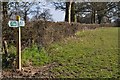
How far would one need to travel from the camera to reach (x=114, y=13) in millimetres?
38781

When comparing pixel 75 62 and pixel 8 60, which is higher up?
pixel 8 60

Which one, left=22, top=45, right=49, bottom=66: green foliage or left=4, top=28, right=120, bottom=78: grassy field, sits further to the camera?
left=22, top=45, right=49, bottom=66: green foliage

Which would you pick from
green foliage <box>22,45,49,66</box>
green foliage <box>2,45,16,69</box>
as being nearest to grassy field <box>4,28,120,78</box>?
green foliage <box>22,45,49,66</box>

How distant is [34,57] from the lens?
25.4 ft

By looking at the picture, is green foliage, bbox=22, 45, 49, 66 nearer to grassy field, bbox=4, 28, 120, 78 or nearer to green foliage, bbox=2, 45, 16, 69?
grassy field, bbox=4, 28, 120, 78

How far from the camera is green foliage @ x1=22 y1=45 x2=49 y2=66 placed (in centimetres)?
723

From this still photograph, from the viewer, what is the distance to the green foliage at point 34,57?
723cm

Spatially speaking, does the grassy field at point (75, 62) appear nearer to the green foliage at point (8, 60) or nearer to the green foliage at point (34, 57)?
the green foliage at point (34, 57)

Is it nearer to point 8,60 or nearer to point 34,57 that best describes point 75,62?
point 34,57

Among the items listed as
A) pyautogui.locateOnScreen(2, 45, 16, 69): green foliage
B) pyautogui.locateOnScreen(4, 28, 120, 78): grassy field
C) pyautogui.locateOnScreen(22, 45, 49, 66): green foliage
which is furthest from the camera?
pyautogui.locateOnScreen(22, 45, 49, 66): green foliage

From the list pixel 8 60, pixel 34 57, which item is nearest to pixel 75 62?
pixel 34 57

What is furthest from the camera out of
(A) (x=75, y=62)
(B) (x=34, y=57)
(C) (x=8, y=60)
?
(B) (x=34, y=57)

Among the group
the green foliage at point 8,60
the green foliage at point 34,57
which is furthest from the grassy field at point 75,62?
the green foliage at point 8,60

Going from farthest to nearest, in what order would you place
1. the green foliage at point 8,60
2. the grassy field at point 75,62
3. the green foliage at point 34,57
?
the green foliage at point 34,57 < the green foliage at point 8,60 < the grassy field at point 75,62
